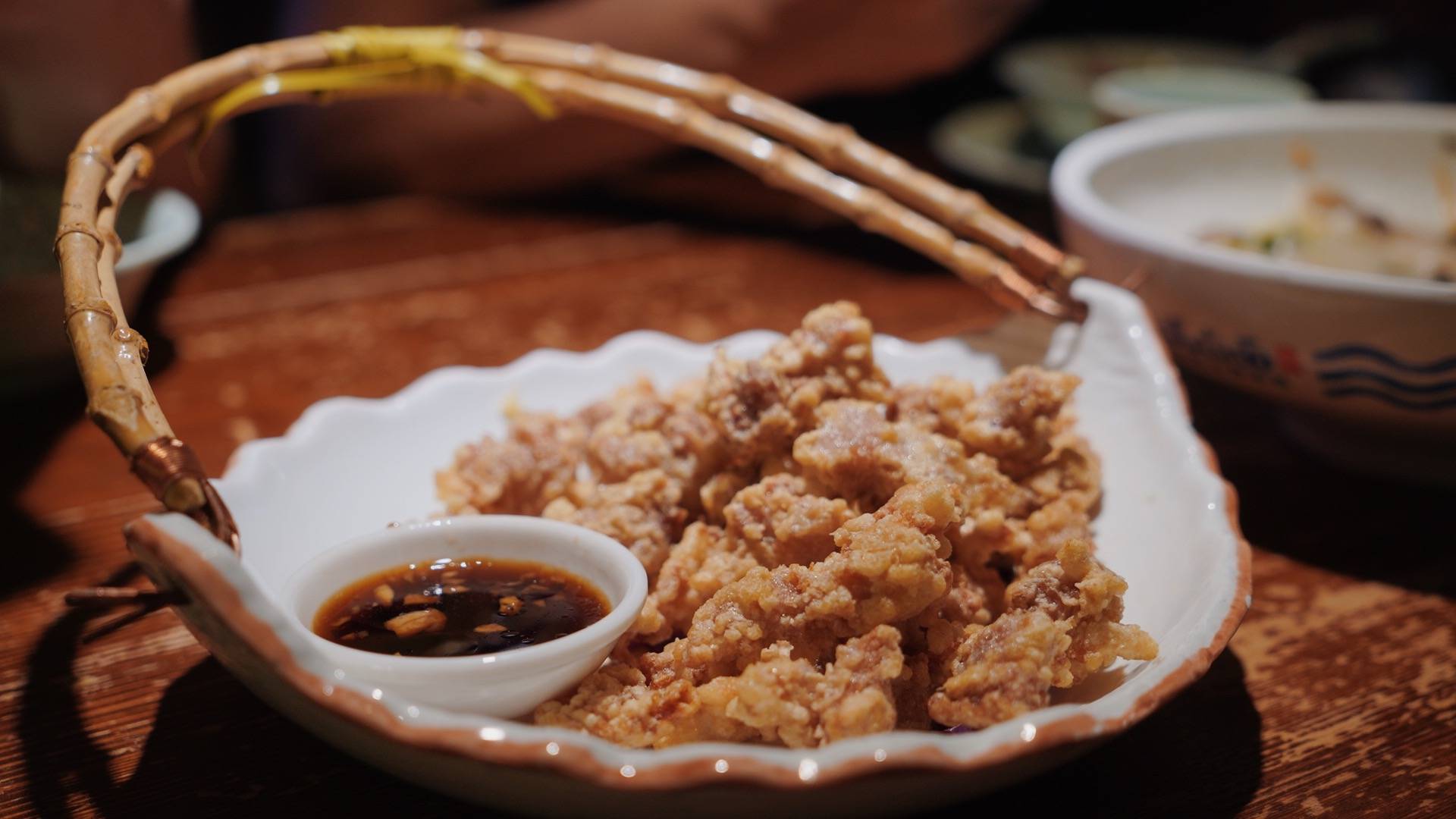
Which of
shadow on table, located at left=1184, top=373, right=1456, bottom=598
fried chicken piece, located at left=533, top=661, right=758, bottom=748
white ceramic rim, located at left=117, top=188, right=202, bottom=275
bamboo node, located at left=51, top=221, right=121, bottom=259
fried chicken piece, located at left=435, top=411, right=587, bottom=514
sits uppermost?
bamboo node, located at left=51, top=221, right=121, bottom=259

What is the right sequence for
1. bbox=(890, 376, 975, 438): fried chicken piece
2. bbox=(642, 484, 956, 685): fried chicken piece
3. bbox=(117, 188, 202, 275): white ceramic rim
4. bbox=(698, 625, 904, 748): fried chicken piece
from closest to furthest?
1. bbox=(698, 625, 904, 748): fried chicken piece
2. bbox=(642, 484, 956, 685): fried chicken piece
3. bbox=(890, 376, 975, 438): fried chicken piece
4. bbox=(117, 188, 202, 275): white ceramic rim

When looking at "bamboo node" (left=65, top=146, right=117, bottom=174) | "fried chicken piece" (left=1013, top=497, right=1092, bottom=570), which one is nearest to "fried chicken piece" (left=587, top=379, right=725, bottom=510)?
"fried chicken piece" (left=1013, top=497, right=1092, bottom=570)

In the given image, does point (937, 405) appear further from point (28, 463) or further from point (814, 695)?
point (28, 463)

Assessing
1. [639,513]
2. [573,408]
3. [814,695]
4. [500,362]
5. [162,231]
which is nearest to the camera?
[814,695]

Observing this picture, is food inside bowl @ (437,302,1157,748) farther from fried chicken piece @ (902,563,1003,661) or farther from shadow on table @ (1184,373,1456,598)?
shadow on table @ (1184,373,1456,598)

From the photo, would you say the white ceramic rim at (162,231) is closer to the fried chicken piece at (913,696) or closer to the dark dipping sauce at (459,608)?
the dark dipping sauce at (459,608)

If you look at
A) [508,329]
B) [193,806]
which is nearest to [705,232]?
[508,329]

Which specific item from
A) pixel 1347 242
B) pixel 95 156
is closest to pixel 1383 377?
pixel 1347 242
